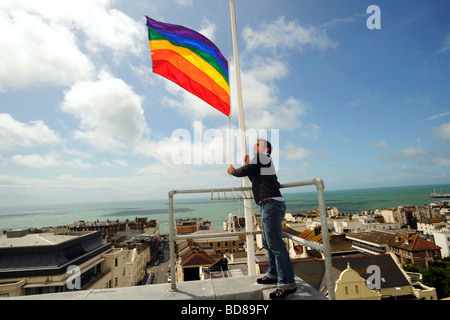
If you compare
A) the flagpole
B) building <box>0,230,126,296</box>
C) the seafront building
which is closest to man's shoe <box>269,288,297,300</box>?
the seafront building

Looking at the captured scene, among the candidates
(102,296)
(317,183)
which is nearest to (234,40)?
(317,183)

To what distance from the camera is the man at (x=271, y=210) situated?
9.41 feet

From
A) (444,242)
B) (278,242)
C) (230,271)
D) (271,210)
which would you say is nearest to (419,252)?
(444,242)

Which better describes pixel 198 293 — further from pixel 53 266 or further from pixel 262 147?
pixel 53 266

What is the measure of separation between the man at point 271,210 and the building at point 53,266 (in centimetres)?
1686

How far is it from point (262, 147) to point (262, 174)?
0.41m

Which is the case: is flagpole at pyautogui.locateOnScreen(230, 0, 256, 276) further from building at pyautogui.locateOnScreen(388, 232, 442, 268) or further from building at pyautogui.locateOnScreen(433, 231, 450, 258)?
building at pyautogui.locateOnScreen(433, 231, 450, 258)

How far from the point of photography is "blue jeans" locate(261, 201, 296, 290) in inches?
112

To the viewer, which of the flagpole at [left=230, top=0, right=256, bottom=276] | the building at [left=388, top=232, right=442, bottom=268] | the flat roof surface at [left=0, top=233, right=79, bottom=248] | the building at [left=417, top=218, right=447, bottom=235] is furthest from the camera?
the building at [left=417, top=218, right=447, bottom=235]

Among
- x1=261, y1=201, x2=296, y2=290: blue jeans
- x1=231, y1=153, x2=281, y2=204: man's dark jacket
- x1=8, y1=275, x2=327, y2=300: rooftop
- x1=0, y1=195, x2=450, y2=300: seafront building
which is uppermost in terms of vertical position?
x1=231, y1=153, x2=281, y2=204: man's dark jacket

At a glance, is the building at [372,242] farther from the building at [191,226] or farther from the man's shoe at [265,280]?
the man's shoe at [265,280]

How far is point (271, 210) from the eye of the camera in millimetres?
2992
